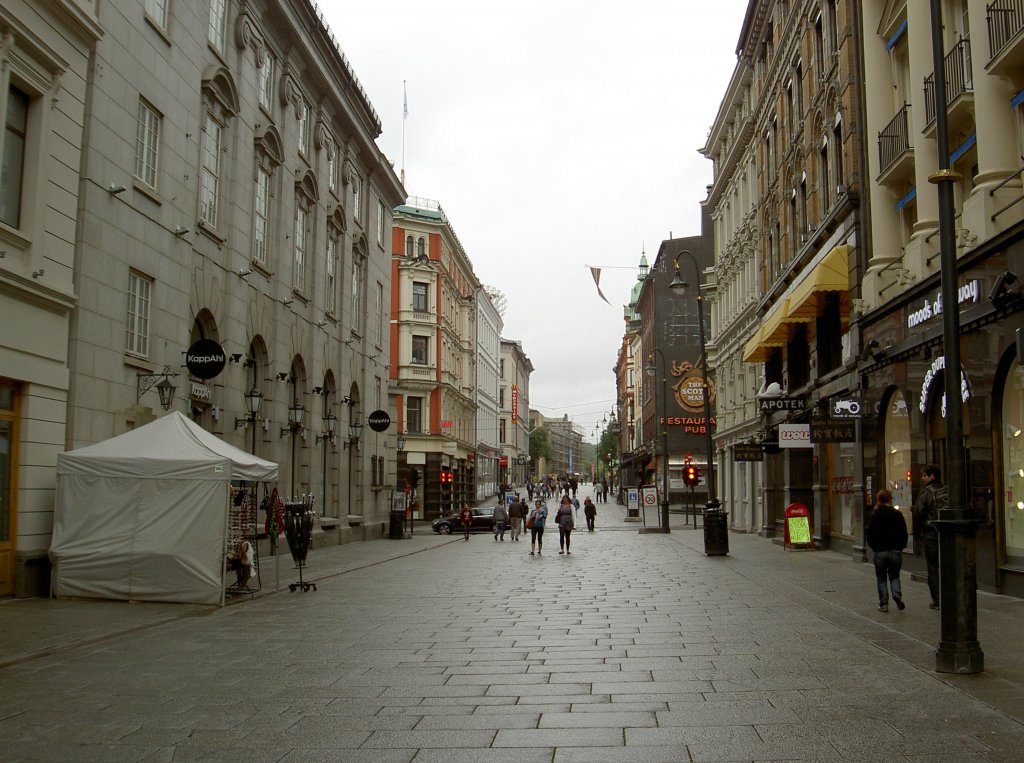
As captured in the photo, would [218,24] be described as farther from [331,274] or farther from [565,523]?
[565,523]

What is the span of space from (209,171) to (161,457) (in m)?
10.8

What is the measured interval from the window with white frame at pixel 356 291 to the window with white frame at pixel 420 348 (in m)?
22.1

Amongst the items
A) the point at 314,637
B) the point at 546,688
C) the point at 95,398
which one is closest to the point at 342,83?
the point at 95,398

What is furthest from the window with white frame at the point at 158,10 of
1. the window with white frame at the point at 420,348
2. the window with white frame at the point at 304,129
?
the window with white frame at the point at 420,348

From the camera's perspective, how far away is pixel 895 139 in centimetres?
2125

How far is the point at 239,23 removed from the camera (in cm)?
2600

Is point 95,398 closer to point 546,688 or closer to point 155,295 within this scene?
point 155,295

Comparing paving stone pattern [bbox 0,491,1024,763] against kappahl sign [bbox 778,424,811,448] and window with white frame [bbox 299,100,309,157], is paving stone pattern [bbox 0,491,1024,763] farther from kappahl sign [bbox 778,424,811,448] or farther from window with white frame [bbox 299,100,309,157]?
window with white frame [bbox 299,100,309,157]

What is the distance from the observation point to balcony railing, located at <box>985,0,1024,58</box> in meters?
15.0

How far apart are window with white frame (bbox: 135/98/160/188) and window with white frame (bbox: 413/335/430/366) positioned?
41096 mm

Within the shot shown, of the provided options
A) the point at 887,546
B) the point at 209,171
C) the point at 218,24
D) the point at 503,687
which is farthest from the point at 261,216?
the point at 503,687

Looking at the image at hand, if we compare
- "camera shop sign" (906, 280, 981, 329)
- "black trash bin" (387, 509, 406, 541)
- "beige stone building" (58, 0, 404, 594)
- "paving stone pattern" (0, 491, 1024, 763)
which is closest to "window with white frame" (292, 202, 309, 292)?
"beige stone building" (58, 0, 404, 594)

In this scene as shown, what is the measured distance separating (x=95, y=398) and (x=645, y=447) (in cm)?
7667

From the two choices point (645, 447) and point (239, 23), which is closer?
point (239, 23)
